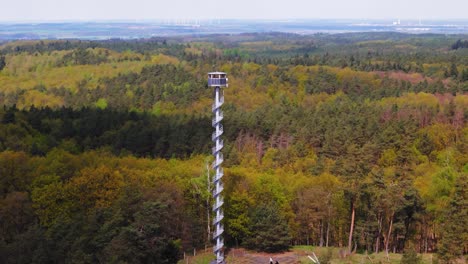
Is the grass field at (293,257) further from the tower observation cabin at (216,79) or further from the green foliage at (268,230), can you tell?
the tower observation cabin at (216,79)

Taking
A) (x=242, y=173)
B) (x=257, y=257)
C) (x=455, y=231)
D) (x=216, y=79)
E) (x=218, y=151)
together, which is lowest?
(x=257, y=257)

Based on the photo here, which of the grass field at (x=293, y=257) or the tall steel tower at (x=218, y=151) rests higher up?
the tall steel tower at (x=218, y=151)

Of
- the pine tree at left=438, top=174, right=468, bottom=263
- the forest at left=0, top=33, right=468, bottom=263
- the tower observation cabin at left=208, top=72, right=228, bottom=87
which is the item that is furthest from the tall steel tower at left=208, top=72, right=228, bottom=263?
the pine tree at left=438, top=174, right=468, bottom=263

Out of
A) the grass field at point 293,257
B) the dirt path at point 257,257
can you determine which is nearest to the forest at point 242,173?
the dirt path at point 257,257

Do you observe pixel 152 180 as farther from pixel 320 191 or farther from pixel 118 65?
pixel 118 65

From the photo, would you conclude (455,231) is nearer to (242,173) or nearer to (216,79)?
(216,79)

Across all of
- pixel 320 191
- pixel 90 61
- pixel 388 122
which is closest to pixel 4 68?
pixel 90 61

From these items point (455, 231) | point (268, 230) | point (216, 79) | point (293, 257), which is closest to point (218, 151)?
point (216, 79)

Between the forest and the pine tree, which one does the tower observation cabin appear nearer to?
the forest
